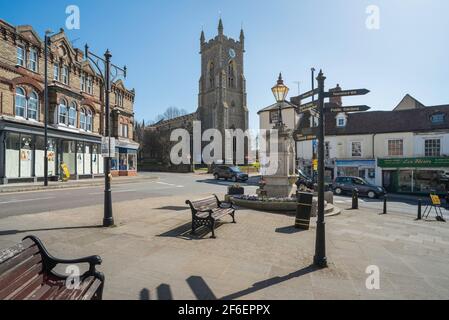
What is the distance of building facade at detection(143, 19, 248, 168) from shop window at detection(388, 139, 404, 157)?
3664 centimetres

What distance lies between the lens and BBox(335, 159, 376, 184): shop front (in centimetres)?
2777

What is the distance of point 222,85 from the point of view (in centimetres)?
5988

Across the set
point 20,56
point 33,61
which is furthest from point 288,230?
point 33,61

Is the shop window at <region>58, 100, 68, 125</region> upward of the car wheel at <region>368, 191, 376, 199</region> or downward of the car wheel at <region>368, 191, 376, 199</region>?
upward

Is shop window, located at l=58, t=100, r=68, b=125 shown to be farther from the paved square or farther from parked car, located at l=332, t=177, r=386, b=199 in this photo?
parked car, located at l=332, t=177, r=386, b=199

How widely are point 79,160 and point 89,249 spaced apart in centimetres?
2370

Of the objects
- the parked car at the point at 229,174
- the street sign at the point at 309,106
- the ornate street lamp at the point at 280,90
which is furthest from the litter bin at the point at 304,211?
the parked car at the point at 229,174

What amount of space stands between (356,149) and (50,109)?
30.9 meters

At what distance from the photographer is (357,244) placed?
6.88 meters

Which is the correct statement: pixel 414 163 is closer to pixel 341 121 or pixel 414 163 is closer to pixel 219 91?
pixel 341 121

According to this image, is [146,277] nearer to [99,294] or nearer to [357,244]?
[99,294]

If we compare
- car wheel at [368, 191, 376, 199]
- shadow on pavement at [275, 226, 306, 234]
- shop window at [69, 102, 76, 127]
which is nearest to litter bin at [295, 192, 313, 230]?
shadow on pavement at [275, 226, 306, 234]

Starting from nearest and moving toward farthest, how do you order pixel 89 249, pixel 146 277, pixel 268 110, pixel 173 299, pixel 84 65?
pixel 173 299 < pixel 146 277 < pixel 89 249 < pixel 84 65 < pixel 268 110
